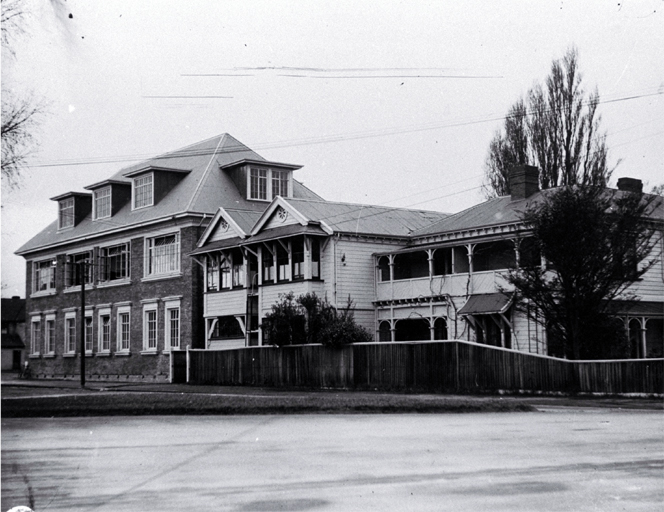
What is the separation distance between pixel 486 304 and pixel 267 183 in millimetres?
14548

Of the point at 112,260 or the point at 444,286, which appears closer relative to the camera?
the point at 444,286

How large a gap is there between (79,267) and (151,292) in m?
4.83

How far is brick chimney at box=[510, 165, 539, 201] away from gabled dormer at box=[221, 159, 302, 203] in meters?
10.9

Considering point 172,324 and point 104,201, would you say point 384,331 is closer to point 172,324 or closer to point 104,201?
point 172,324

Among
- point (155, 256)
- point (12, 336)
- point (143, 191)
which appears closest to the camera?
point (143, 191)

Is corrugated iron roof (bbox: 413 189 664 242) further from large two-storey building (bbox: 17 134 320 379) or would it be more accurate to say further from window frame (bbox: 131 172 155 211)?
window frame (bbox: 131 172 155 211)

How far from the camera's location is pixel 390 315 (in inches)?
1521

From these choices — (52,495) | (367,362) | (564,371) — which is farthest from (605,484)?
(367,362)

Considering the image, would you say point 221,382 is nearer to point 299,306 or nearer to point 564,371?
point 299,306

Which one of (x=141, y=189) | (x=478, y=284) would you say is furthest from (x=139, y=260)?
(x=478, y=284)

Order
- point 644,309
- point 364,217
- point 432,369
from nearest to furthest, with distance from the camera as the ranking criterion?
point 432,369, point 644,309, point 364,217

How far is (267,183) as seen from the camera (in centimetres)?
4409

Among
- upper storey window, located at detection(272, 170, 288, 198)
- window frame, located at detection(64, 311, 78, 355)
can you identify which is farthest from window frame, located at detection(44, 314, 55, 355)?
upper storey window, located at detection(272, 170, 288, 198)

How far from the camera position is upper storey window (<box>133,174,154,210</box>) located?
135ft
